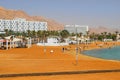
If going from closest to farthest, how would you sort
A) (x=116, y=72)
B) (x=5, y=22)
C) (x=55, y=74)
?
(x=55, y=74) < (x=116, y=72) < (x=5, y=22)

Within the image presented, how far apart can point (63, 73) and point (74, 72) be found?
98 centimetres

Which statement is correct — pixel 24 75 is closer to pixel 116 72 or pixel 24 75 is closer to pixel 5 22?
pixel 116 72

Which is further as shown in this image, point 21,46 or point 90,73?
point 21,46

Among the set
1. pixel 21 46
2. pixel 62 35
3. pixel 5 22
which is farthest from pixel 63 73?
pixel 5 22

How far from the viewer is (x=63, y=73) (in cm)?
2309

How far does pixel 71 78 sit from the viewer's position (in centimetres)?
2116

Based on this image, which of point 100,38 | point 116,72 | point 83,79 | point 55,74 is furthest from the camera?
point 100,38

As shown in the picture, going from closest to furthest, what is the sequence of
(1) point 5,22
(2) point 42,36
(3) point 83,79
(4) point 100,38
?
(3) point 83,79
(2) point 42,36
(4) point 100,38
(1) point 5,22

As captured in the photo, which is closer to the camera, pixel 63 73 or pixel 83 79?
pixel 83 79

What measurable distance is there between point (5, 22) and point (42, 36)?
77.2 meters

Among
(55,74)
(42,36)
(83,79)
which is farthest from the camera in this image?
(42,36)

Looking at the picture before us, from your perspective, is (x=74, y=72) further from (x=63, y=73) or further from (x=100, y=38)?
(x=100, y=38)

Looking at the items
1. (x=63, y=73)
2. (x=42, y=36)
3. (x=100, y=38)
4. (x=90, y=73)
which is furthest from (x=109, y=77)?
(x=100, y=38)

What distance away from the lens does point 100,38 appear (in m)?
166
